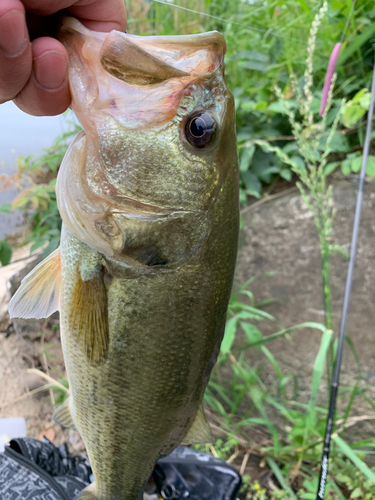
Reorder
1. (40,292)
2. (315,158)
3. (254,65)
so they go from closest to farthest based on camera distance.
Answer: (40,292)
(315,158)
(254,65)

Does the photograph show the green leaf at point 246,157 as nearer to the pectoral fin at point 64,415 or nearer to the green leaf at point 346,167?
the green leaf at point 346,167

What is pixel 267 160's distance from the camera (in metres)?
3.01

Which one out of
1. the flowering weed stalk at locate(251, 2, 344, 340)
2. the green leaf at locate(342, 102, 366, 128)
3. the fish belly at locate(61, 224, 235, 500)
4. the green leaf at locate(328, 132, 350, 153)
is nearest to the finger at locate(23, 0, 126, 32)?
the fish belly at locate(61, 224, 235, 500)

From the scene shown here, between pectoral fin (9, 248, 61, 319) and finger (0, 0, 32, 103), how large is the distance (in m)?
0.44

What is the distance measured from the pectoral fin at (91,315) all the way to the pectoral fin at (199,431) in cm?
41

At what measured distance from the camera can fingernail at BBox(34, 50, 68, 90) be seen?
29.2 inches

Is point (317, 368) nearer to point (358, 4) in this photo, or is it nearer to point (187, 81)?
point (187, 81)

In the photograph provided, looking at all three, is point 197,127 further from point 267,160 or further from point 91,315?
point 267,160

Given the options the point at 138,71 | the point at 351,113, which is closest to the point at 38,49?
the point at 138,71

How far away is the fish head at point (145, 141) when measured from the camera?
2.53 feet

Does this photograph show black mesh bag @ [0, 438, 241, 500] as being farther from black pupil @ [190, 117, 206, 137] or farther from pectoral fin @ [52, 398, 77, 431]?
black pupil @ [190, 117, 206, 137]

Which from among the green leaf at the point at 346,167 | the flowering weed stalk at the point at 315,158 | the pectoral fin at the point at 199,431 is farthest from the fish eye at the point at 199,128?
the green leaf at the point at 346,167

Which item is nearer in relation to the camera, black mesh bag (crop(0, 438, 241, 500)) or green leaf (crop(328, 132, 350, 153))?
black mesh bag (crop(0, 438, 241, 500))

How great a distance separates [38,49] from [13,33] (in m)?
0.07
